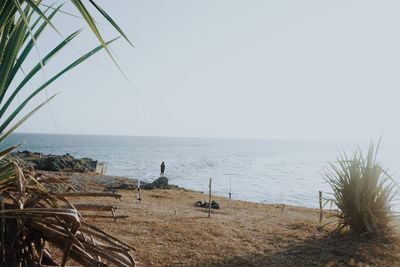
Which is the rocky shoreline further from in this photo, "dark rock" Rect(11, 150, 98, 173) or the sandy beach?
the sandy beach

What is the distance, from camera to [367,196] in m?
7.77

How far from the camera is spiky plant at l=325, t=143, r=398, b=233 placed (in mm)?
7738

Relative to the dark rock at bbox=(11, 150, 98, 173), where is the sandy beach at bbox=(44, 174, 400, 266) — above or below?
above

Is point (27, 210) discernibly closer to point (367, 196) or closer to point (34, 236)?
point (34, 236)

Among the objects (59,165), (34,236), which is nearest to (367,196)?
(34,236)

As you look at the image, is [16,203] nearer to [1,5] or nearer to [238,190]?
[1,5]

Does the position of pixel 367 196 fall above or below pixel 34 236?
below

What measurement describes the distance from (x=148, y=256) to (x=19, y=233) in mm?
2895

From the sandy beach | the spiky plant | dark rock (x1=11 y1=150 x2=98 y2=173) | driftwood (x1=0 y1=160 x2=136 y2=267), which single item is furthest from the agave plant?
dark rock (x1=11 y1=150 x2=98 y2=173)

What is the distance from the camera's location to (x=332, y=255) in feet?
20.8

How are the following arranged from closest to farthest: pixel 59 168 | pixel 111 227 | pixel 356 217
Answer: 1. pixel 111 227
2. pixel 356 217
3. pixel 59 168

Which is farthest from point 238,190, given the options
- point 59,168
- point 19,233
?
point 19,233

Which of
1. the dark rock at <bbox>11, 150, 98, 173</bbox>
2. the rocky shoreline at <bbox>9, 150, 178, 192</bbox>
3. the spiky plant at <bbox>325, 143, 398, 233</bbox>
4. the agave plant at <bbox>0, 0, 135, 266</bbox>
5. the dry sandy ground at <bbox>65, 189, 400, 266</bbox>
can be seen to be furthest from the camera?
the dark rock at <bbox>11, 150, 98, 173</bbox>

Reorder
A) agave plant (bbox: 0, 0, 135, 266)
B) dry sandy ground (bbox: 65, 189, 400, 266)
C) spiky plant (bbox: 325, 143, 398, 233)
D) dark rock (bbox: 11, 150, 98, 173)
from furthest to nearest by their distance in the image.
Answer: dark rock (bbox: 11, 150, 98, 173) < spiky plant (bbox: 325, 143, 398, 233) < dry sandy ground (bbox: 65, 189, 400, 266) < agave plant (bbox: 0, 0, 135, 266)
